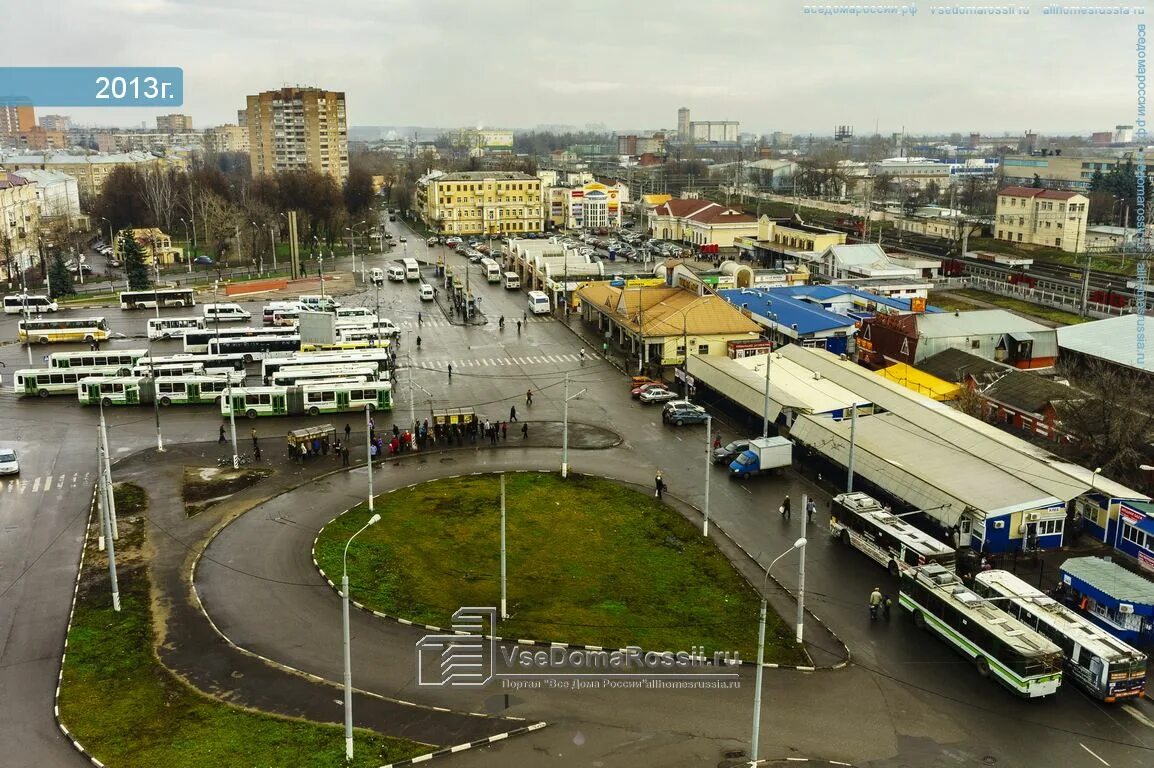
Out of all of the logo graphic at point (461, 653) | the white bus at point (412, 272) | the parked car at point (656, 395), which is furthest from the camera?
the white bus at point (412, 272)

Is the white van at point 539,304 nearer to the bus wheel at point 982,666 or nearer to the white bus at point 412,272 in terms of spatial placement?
the white bus at point 412,272

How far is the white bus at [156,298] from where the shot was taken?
204ft

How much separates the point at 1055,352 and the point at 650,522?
93.2ft

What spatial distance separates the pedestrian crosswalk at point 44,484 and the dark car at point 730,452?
21.8 m

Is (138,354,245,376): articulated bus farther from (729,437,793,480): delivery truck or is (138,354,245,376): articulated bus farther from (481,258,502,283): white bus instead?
(481,258,502,283): white bus

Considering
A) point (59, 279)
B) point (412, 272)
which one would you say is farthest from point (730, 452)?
point (59, 279)

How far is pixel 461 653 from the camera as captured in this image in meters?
19.8

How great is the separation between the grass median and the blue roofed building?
35.9m

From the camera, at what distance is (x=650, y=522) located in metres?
27.2

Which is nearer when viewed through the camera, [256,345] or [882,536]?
[882,536]

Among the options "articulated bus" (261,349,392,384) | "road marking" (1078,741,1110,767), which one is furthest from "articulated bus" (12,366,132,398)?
"road marking" (1078,741,1110,767)

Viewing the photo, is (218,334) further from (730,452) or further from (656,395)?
(730,452)

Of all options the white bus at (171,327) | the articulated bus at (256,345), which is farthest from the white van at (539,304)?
the white bus at (171,327)

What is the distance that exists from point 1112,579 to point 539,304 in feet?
144
